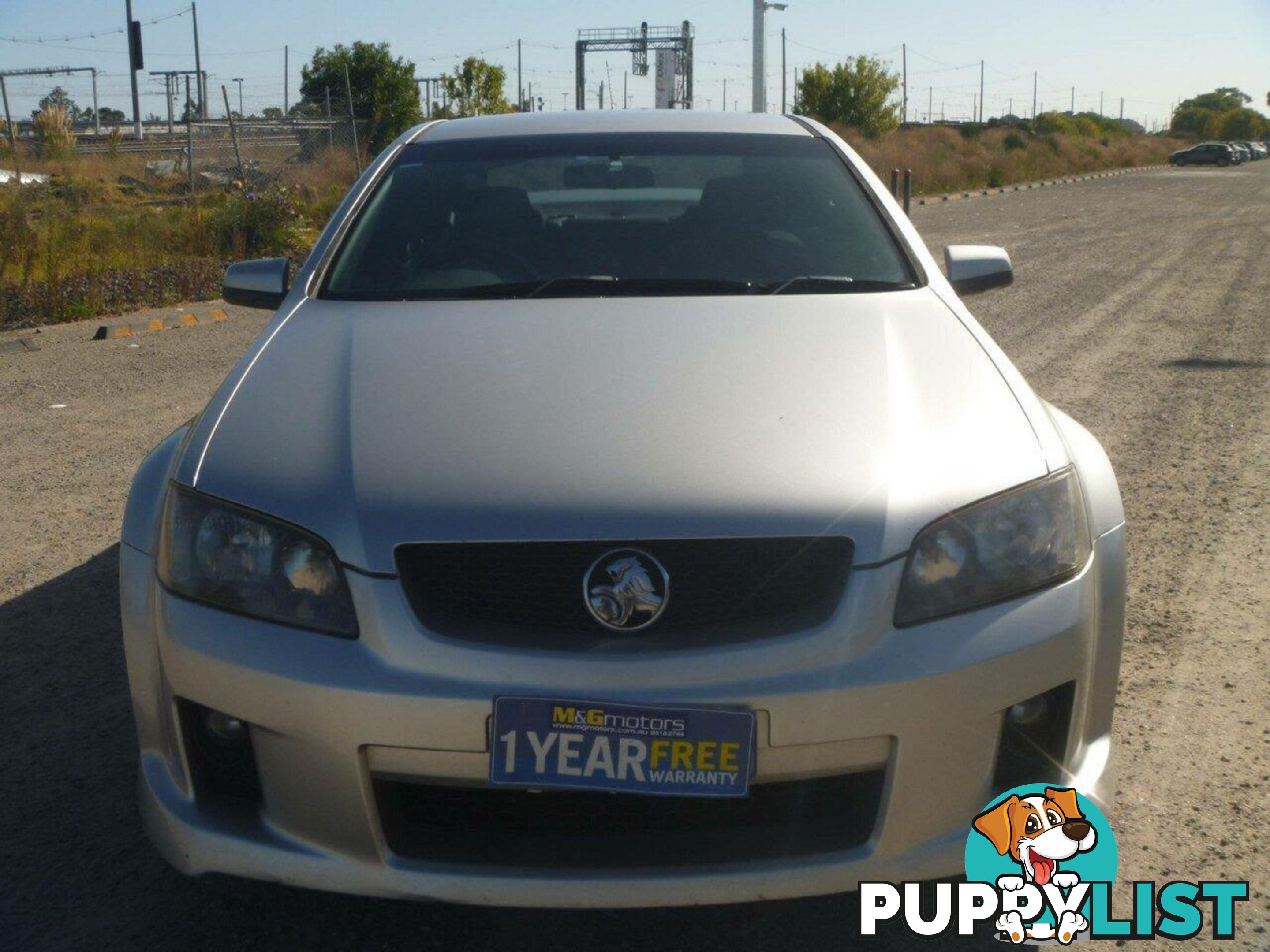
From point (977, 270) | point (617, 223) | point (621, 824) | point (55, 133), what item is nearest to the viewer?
point (621, 824)

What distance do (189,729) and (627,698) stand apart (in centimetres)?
74

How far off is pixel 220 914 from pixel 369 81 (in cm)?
5683

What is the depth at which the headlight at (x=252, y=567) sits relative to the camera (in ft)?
6.83

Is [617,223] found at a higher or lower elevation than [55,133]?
lower

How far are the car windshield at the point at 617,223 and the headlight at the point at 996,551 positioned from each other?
1.04 metres

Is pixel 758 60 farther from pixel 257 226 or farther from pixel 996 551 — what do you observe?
pixel 996 551

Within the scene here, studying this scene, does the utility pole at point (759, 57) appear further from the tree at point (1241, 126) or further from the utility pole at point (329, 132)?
the tree at point (1241, 126)

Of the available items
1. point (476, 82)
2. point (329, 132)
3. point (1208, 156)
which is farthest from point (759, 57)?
point (1208, 156)

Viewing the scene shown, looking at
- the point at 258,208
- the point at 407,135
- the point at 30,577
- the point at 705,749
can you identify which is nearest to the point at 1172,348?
the point at 407,135

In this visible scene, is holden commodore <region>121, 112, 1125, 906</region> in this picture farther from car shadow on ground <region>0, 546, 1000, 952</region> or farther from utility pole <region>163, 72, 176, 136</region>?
utility pole <region>163, 72, 176, 136</region>

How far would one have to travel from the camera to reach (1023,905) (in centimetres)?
223

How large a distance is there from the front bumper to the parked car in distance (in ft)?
252

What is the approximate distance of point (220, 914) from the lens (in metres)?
2.44

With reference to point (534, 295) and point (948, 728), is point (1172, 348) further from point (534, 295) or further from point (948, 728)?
point (948, 728)
